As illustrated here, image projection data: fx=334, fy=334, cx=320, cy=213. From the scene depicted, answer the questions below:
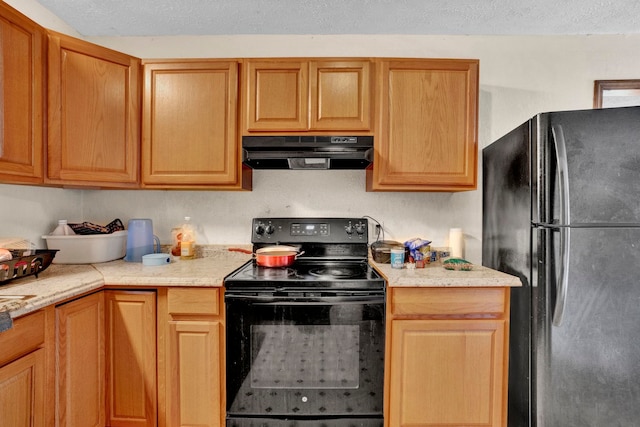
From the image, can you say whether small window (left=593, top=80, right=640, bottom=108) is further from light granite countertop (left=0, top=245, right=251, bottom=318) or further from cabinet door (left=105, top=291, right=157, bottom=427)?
cabinet door (left=105, top=291, right=157, bottom=427)

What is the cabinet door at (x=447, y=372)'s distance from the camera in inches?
62.1

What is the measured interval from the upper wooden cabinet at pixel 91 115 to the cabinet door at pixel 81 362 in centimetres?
69

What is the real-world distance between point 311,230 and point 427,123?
37.3 inches

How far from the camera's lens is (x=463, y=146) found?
188 cm

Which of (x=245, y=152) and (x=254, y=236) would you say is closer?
(x=245, y=152)

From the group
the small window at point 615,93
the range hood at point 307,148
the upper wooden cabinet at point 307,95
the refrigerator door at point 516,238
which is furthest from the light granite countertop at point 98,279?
the small window at point 615,93

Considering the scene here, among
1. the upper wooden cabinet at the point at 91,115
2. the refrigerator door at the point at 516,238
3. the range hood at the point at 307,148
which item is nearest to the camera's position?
the refrigerator door at the point at 516,238

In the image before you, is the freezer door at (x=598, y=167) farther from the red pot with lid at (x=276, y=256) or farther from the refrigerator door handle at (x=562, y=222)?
the red pot with lid at (x=276, y=256)

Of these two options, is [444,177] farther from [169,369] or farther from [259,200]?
[169,369]

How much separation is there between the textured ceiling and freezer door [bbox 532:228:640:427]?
4.55 ft

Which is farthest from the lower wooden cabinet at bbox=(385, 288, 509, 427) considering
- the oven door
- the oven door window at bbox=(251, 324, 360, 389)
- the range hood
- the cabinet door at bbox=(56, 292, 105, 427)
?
the cabinet door at bbox=(56, 292, 105, 427)

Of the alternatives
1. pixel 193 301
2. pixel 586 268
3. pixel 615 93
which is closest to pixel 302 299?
pixel 193 301

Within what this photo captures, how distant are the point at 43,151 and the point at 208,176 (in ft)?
2.52

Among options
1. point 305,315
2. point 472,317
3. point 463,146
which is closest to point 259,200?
point 305,315
